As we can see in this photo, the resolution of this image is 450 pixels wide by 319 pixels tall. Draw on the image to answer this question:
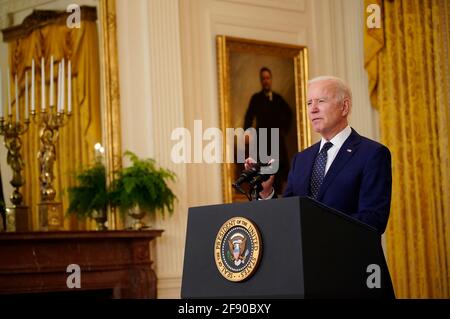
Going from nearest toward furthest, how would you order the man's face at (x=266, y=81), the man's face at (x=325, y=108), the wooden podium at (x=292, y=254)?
1. the wooden podium at (x=292, y=254)
2. the man's face at (x=325, y=108)
3. the man's face at (x=266, y=81)

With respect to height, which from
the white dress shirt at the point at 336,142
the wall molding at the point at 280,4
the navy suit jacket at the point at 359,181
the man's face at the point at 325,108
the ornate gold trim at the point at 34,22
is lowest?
the navy suit jacket at the point at 359,181

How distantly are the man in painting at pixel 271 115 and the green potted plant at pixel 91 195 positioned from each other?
174 cm

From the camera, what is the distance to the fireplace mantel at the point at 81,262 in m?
5.89

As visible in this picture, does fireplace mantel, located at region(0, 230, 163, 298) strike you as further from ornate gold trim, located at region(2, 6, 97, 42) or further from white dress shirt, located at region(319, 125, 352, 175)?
white dress shirt, located at region(319, 125, 352, 175)

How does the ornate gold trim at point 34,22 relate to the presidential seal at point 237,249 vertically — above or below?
above

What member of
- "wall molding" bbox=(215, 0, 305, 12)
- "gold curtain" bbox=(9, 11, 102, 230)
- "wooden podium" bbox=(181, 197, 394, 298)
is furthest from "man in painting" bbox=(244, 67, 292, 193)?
"wooden podium" bbox=(181, 197, 394, 298)

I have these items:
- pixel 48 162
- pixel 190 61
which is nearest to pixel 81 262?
pixel 48 162

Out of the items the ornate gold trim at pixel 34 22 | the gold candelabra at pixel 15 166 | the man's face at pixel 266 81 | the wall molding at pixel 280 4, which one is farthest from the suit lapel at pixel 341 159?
the wall molding at pixel 280 4

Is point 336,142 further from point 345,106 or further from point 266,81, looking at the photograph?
point 266,81

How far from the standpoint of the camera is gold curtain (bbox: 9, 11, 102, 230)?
6402mm

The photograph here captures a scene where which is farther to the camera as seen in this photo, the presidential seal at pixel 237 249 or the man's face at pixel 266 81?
the man's face at pixel 266 81

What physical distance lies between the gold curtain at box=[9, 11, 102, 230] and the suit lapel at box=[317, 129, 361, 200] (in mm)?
3347

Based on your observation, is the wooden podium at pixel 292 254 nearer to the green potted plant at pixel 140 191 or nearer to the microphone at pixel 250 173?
the microphone at pixel 250 173

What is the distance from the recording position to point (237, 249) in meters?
2.85
